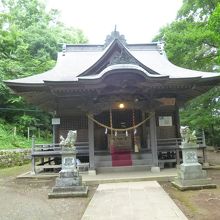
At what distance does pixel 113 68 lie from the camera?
11.0 metres

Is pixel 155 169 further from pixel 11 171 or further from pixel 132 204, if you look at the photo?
pixel 11 171

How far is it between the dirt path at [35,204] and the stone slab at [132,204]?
33cm

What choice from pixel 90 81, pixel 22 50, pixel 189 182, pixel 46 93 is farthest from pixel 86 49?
pixel 189 182

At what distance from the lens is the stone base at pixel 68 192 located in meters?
8.31

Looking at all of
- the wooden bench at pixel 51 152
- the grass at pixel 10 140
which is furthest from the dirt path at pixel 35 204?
the grass at pixel 10 140

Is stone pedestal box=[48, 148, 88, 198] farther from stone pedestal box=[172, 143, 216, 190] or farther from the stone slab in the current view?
stone pedestal box=[172, 143, 216, 190]

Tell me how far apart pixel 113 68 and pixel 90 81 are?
0.97 m

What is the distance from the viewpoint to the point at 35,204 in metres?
7.67

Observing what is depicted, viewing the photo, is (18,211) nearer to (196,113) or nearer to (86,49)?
(86,49)

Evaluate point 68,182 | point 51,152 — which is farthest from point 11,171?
point 68,182

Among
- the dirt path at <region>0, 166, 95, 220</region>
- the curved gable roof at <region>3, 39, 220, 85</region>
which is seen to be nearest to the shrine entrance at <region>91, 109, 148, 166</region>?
the curved gable roof at <region>3, 39, 220, 85</region>

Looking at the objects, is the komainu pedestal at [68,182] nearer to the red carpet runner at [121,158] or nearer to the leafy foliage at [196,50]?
the red carpet runner at [121,158]

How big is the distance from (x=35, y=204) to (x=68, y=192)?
3.47 ft

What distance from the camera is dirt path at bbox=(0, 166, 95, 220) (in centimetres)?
656
